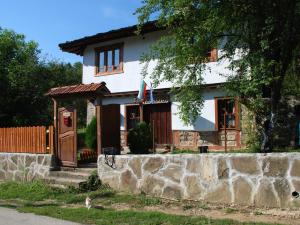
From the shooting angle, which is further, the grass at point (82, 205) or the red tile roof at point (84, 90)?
the red tile roof at point (84, 90)

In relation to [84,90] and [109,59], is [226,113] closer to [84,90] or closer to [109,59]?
[109,59]

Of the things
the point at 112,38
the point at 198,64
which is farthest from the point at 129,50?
the point at 198,64

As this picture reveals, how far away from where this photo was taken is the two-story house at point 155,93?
2019 cm

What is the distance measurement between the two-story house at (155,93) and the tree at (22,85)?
160 inches

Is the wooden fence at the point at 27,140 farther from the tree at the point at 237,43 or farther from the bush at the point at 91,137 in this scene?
the tree at the point at 237,43

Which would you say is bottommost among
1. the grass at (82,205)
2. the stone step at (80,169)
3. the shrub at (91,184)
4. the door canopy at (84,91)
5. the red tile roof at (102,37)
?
the grass at (82,205)

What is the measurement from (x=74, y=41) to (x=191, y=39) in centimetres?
1389

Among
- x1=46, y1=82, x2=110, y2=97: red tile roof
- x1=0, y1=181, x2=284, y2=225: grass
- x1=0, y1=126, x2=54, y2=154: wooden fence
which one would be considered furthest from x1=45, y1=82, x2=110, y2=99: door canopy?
x1=0, y1=181, x2=284, y2=225: grass

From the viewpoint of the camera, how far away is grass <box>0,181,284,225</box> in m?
8.95

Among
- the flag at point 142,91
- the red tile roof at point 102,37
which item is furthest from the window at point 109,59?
the flag at point 142,91

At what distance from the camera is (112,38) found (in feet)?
77.6

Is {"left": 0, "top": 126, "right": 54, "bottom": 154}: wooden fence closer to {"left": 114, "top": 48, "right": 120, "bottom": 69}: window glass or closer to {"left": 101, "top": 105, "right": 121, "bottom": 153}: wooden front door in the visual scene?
{"left": 101, "top": 105, "right": 121, "bottom": 153}: wooden front door

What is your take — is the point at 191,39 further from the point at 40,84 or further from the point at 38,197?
the point at 40,84

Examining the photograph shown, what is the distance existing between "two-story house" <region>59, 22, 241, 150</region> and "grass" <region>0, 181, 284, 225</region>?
8279 mm
